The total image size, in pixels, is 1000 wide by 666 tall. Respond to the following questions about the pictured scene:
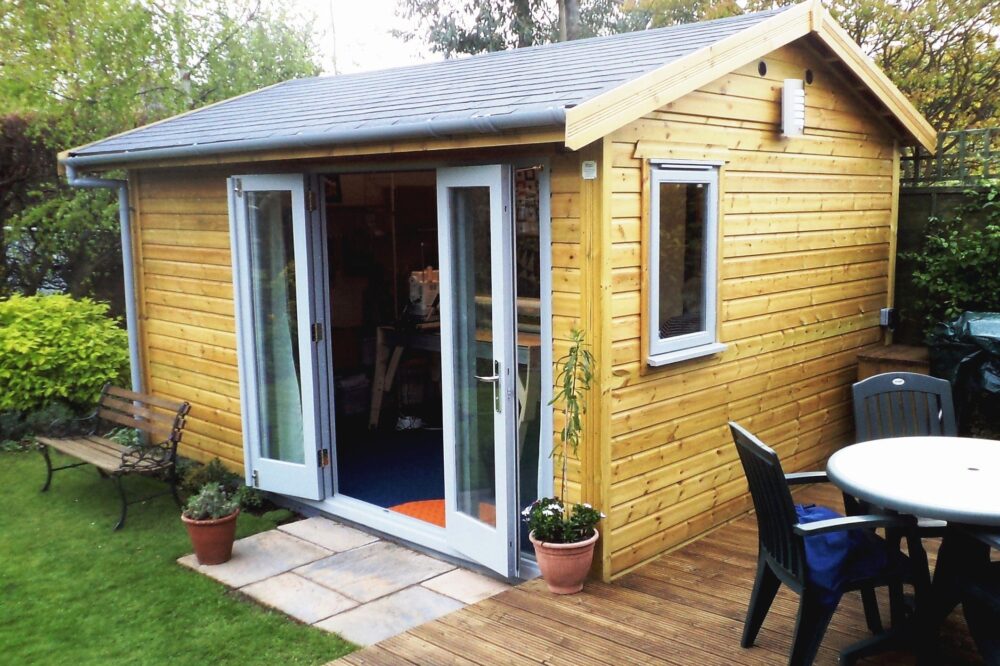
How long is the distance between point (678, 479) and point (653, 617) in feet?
3.26

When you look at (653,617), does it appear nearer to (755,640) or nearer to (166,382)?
(755,640)

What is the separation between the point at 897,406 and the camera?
432 centimetres

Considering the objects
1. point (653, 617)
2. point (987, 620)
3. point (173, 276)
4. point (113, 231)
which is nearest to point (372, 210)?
point (173, 276)

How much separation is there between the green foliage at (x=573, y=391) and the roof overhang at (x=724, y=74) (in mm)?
991

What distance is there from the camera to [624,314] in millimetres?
4344

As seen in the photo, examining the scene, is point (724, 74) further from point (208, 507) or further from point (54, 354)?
point (54, 354)

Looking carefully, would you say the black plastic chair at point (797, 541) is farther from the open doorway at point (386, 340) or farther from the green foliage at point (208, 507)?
the green foliage at point (208, 507)

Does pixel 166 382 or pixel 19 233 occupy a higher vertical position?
pixel 19 233

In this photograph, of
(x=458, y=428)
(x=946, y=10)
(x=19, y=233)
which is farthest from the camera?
(x=946, y=10)

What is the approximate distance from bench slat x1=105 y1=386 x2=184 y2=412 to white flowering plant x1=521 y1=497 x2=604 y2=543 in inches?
112

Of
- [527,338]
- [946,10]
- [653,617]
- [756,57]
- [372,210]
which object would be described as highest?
[946,10]

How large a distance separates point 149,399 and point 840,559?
480cm

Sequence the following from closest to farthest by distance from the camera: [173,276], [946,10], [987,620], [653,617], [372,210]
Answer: [987,620] → [653,617] → [173,276] → [372,210] → [946,10]

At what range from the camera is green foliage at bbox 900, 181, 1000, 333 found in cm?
629
